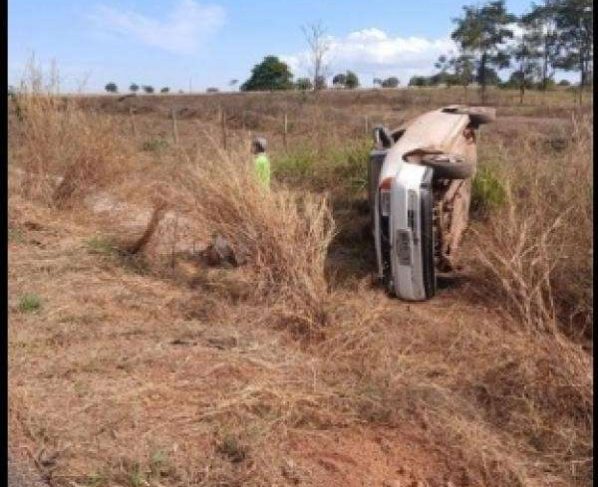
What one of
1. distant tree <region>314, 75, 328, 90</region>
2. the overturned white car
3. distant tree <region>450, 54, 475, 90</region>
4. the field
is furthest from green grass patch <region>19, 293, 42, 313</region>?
distant tree <region>450, 54, 475, 90</region>

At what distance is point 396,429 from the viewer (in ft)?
12.6

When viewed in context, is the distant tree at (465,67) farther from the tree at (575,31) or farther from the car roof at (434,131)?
the car roof at (434,131)

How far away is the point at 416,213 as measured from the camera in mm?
5621

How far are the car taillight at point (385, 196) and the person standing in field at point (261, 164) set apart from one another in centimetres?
102

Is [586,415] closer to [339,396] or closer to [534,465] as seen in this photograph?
[534,465]

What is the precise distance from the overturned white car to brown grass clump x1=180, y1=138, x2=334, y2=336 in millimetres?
501

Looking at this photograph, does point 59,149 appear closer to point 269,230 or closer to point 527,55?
point 269,230

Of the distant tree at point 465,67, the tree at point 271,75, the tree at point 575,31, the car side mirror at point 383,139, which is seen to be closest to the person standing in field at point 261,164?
the car side mirror at point 383,139

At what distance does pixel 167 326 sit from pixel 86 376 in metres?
1.00

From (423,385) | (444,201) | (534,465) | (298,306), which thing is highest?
(444,201)

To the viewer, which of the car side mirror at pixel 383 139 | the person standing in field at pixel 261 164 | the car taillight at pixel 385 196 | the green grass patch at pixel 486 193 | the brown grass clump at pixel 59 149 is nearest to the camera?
the car taillight at pixel 385 196

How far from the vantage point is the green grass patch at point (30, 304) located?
5633mm

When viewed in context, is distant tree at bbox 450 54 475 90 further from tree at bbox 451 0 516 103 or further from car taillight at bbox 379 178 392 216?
car taillight at bbox 379 178 392 216

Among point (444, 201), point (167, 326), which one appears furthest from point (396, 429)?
point (444, 201)
